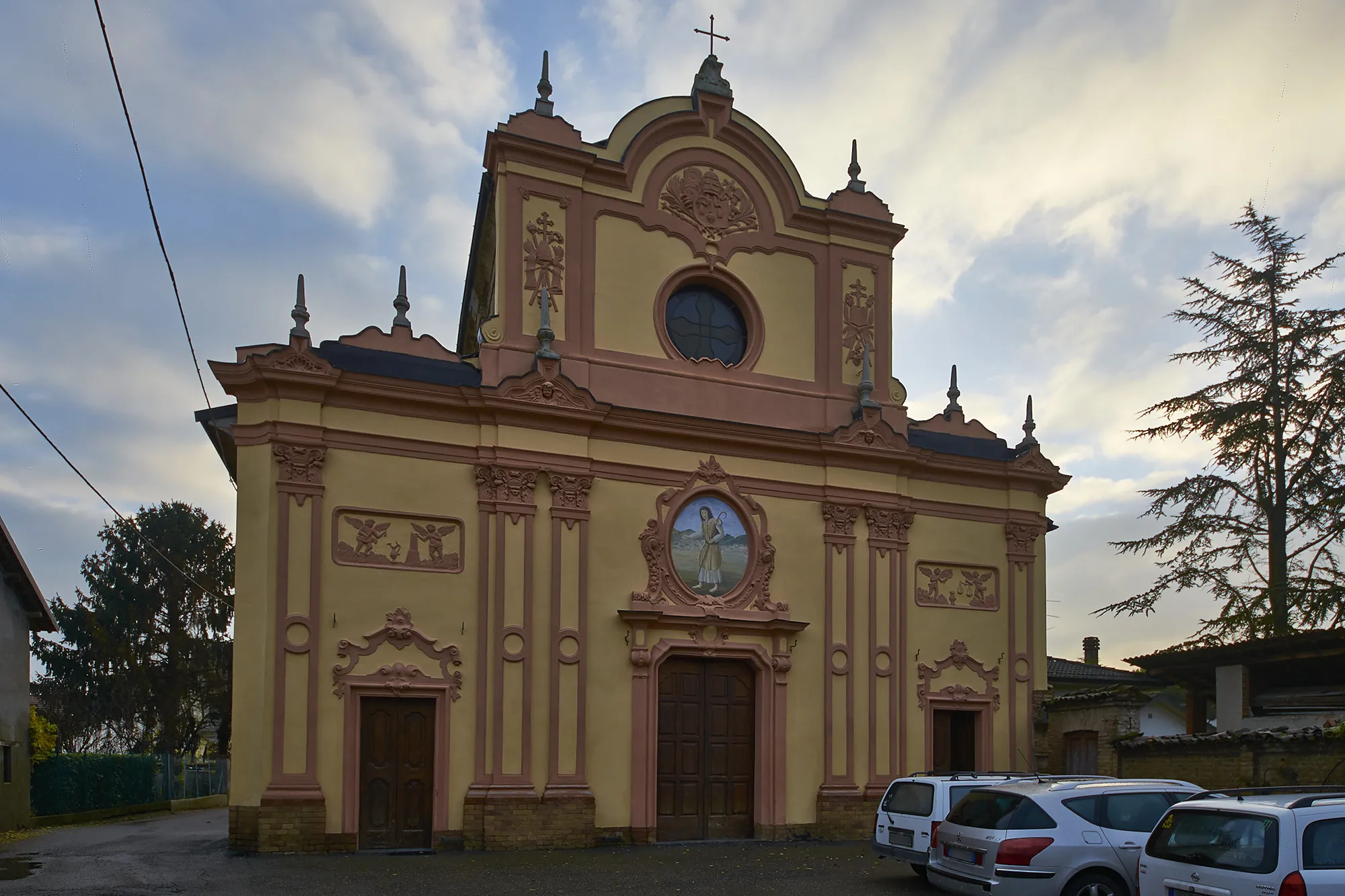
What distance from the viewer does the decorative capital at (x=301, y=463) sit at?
618 inches

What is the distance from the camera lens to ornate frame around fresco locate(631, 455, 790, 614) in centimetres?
1764

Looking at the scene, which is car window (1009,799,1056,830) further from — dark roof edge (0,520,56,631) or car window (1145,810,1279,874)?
dark roof edge (0,520,56,631)

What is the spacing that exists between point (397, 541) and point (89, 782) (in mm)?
15482

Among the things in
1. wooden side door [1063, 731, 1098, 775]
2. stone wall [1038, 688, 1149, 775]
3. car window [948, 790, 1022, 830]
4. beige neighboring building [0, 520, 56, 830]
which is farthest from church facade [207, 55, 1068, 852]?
beige neighboring building [0, 520, 56, 830]

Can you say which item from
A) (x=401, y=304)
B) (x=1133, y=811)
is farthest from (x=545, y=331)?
(x=1133, y=811)

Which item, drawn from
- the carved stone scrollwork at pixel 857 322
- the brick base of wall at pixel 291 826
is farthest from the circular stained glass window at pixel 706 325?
the brick base of wall at pixel 291 826

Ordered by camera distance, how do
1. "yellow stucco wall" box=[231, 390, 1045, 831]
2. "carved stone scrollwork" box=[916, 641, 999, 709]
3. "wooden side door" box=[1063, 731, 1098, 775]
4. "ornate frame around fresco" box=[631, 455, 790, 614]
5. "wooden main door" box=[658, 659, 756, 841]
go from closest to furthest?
"yellow stucco wall" box=[231, 390, 1045, 831] < "wooden main door" box=[658, 659, 756, 841] < "ornate frame around fresco" box=[631, 455, 790, 614] < "wooden side door" box=[1063, 731, 1098, 775] < "carved stone scrollwork" box=[916, 641, 999, 709]

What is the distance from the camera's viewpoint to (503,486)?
55.2 ft

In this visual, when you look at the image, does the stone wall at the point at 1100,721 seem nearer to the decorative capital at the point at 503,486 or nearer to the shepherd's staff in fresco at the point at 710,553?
the shepherd's staff in fresco at the point at 710,553

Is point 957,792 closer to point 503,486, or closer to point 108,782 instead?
Result: point 503,486

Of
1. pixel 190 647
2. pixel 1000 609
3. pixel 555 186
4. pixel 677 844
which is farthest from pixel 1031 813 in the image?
pixel 190 647

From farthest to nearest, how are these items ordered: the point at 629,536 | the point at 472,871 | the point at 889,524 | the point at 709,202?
1. the point at 889,524
2. the point at 709,202
3. the point at 629,536
4. the point at 472,871

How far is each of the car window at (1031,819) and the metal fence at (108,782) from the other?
22346mm

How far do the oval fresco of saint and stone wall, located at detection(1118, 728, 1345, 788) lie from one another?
22.5 ft
